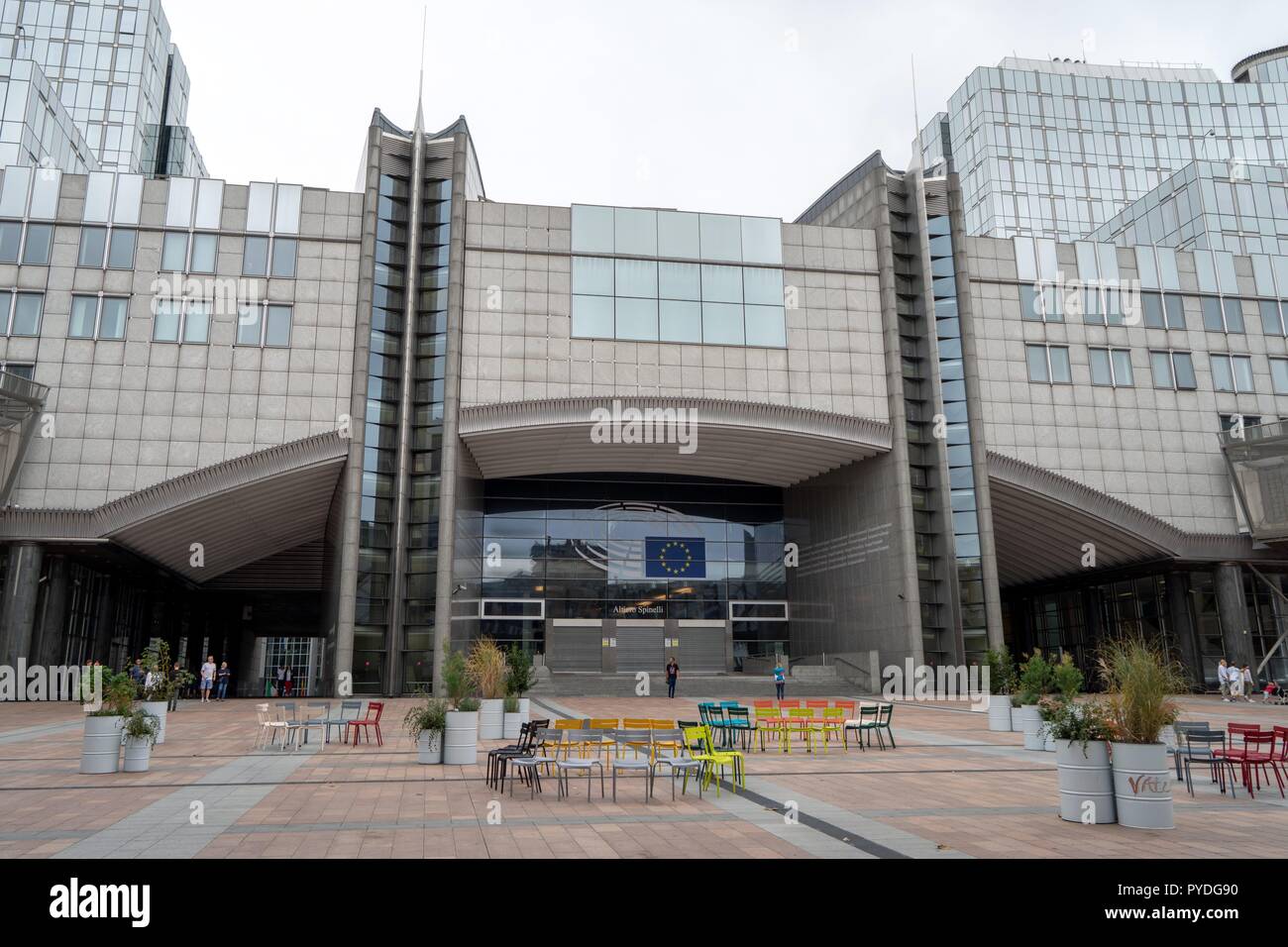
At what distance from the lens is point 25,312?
33.6 m

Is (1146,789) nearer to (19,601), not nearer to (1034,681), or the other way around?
(1034,681)

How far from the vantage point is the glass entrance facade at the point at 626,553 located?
4291cm

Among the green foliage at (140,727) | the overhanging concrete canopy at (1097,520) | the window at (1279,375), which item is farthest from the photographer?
the window at (1279,375)

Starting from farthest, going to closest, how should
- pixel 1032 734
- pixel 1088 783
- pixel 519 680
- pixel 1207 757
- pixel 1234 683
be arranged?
pixel 1234 683
pixel 519 680
pixel 1032 734
pixel 1207 757
pixel 1088 783

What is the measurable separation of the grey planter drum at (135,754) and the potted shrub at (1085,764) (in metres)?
12.6

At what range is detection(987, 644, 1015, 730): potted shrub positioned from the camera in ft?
70.5

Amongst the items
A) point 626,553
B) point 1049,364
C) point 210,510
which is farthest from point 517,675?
point 1049,364

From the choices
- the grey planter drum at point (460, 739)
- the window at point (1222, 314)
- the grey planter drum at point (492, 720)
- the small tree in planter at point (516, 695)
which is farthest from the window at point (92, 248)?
the window at point (1222, 314)

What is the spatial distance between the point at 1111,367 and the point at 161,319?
4037 cm

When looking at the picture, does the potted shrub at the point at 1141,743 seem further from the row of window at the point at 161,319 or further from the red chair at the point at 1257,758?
the row of window at the point at 161,319

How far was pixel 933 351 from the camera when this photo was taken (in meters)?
39.0
